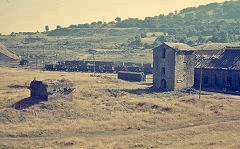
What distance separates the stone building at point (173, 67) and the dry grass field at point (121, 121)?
10.4ft

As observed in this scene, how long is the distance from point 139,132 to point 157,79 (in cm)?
2157

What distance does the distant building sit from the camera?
2103 inches

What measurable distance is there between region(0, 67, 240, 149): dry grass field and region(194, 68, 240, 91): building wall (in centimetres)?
503

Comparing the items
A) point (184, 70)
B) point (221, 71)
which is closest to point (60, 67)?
point (184, 70)

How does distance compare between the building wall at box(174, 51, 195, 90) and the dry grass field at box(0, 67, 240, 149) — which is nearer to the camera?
the dry grass field at box(0, 67, 240, 149)

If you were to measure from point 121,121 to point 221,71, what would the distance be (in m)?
23.9

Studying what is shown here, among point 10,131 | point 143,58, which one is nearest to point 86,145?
point 10,131

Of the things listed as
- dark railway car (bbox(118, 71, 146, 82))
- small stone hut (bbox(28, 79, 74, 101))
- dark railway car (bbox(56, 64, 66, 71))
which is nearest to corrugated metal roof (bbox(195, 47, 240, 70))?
dark railway car (bbox(118, 71, 146, 82))

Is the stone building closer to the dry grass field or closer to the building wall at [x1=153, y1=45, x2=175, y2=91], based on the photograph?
the building wall at [x1=153, y1=45, x2=175, y2=91]

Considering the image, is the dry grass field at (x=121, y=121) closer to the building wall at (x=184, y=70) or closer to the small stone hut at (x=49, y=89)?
the small stone hut at (x=49, y=89)

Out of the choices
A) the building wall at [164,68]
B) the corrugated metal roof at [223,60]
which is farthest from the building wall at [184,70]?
the corrugated metal roof at [223,60]

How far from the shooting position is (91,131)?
118 feet

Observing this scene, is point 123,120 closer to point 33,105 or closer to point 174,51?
point 33,105

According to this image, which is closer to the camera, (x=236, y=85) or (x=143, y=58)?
(x=236, y=85)
